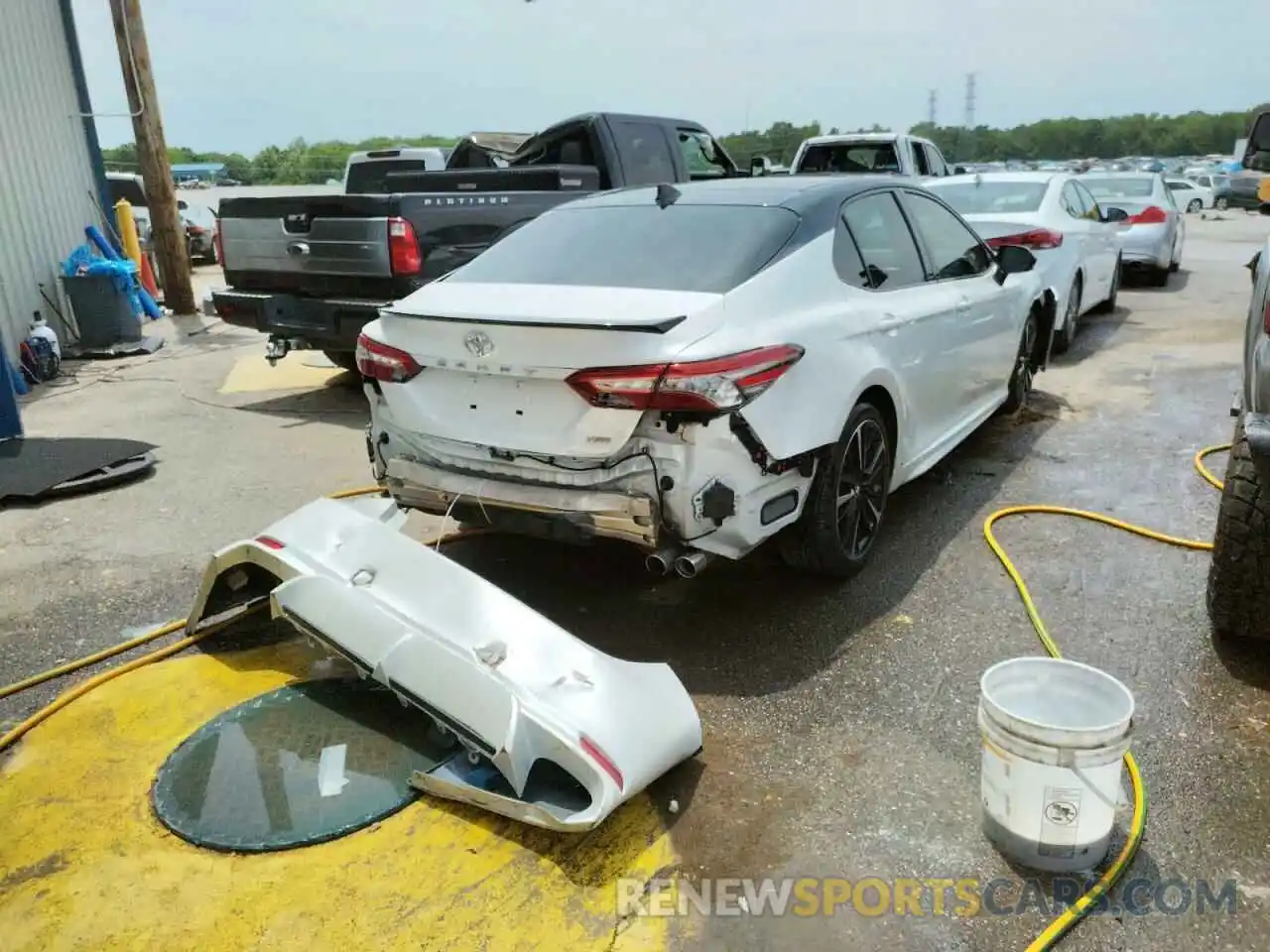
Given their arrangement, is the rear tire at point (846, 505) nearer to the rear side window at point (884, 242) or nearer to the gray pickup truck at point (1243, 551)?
the rear side window at point (884, 242)

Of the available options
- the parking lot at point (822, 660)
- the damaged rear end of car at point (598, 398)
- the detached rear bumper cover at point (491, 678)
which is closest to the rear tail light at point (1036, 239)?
the parking lot at point (822, 660)

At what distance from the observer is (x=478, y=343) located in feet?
11.4

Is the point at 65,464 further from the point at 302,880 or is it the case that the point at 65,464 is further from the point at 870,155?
A: the point at 870,155

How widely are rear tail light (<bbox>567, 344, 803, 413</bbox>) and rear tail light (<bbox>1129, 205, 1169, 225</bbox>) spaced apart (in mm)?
11956

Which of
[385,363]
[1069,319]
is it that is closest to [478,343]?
[385,363]

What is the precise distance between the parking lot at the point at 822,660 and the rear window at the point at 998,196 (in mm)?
2292

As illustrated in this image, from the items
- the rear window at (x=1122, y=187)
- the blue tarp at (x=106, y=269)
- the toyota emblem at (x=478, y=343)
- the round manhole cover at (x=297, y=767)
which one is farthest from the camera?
the rear window at (x=1122, y=187)

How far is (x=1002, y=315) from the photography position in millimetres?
5598

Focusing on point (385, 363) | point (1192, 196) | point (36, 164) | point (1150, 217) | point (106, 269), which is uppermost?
point (36, 164)

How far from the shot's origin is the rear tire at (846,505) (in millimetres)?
3744

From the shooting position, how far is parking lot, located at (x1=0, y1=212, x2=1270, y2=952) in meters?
2.42

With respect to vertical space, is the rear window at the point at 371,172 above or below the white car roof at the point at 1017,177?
above

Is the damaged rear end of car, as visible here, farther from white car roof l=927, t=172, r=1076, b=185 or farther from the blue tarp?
the blue tarp

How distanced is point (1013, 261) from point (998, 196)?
3697 millimetres
